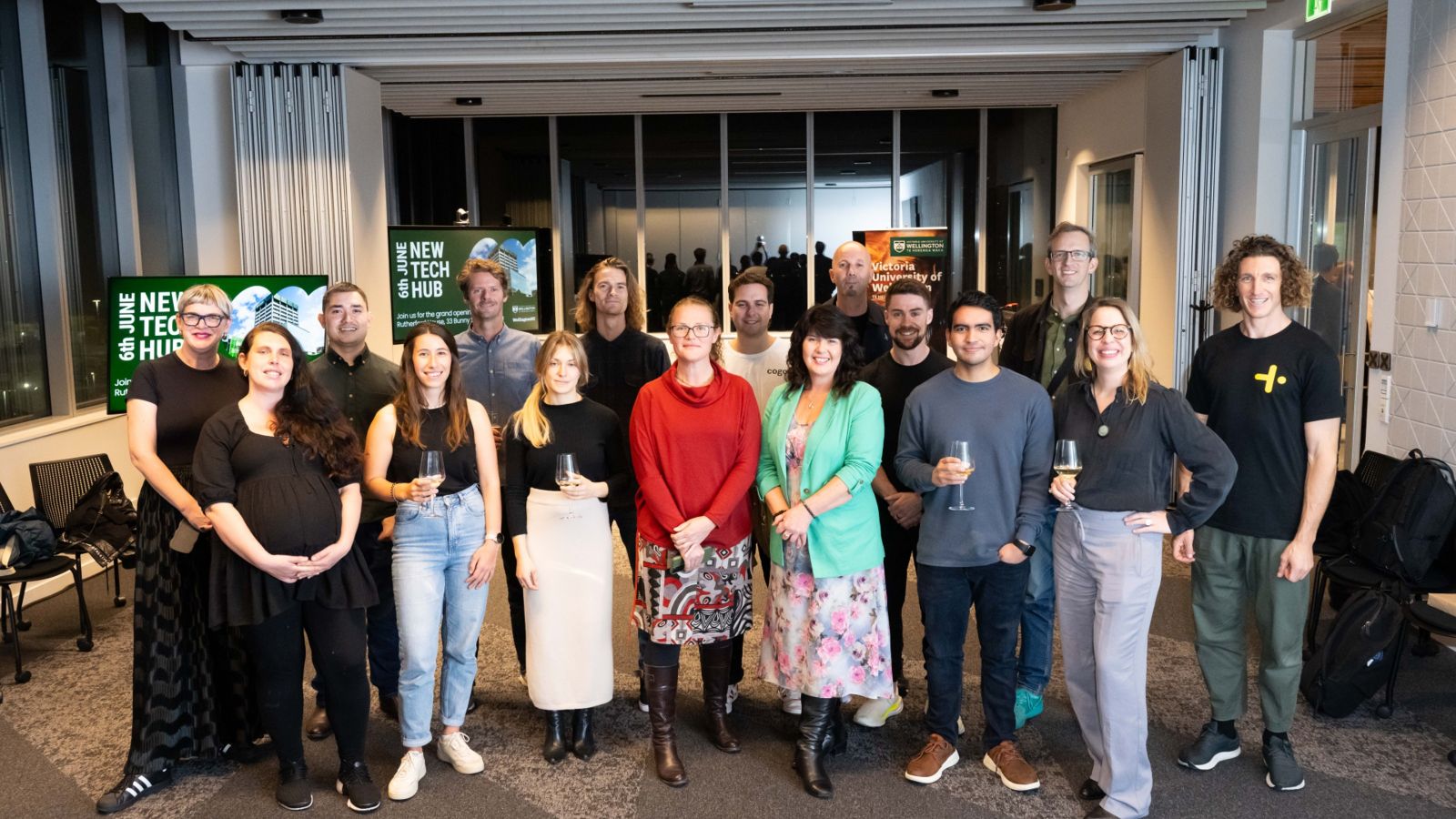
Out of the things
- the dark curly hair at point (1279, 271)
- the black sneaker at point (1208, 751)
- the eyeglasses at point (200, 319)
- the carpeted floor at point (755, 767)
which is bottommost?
the carpeted floor at point (755, 767)

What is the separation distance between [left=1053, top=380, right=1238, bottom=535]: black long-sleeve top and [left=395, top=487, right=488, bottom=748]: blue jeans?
189cm

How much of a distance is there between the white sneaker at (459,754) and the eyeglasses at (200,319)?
1.52 m

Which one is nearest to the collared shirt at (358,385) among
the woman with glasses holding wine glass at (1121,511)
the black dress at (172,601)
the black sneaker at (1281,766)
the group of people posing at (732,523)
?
the group of people posing at (732,523)

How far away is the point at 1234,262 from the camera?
3447 mm

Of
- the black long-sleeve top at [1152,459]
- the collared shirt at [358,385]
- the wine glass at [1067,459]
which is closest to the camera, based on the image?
the wine glass at [1067,459]

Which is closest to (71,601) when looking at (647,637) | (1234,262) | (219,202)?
(219,202)

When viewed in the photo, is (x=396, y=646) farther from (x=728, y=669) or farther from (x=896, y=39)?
(x=896, y=39)

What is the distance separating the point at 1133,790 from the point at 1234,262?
162cm

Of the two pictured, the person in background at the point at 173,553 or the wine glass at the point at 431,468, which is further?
the person in background at the point at 173,553

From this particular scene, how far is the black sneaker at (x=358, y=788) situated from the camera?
3.40 meters

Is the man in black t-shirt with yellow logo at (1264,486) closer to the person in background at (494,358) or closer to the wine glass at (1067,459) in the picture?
the wine glass at (1067,459)

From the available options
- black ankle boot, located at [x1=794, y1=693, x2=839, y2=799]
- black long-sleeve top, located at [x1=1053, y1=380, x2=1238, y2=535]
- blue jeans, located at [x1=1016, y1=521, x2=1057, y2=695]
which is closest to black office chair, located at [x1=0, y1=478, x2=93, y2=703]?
black ankle boot, located at [x1=794, y1=693, x2=839, y2=799]

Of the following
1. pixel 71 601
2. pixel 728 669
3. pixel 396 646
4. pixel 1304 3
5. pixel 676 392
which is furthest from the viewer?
pixel 1304 3

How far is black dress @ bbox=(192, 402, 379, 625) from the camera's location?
3.18 metres
